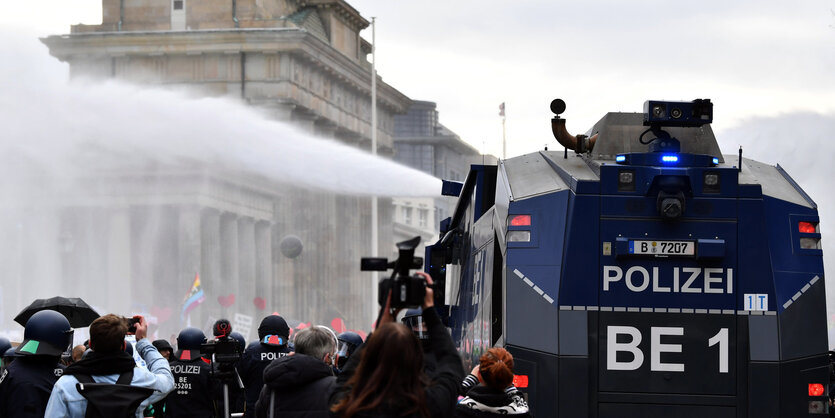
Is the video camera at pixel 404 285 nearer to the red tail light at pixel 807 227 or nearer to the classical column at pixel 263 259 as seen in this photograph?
the red tail light at pixel 807 227

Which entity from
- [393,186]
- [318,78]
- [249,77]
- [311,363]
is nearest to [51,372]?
[311,363]

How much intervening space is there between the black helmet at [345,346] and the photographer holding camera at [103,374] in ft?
16.4

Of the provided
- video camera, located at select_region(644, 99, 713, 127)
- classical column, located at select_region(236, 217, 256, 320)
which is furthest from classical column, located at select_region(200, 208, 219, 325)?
video camera, located at select_region(644, 99, 713, 127)

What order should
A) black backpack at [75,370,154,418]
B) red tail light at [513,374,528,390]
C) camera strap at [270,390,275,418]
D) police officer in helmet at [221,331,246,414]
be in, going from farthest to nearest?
1. police officer in helmet at [221,331,246,414]
2. red tail light at [513,374,528,390]
3. camera strap at [270,390,275,418]
4. black backpack at [75,370,154,418]

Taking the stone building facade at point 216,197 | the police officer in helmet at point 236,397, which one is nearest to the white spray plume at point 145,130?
the stone building facade at point 216,197

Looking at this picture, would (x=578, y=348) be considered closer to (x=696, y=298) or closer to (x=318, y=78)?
(x=696, y=298)

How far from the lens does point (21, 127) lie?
6675 cm

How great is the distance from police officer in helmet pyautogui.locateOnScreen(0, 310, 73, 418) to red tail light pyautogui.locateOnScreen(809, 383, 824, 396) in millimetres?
5631

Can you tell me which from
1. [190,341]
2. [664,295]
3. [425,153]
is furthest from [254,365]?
[425,153]

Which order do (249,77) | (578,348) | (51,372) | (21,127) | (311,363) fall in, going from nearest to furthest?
(311,363) < (51,372) < (578,348) < (21,127) < (249,77)

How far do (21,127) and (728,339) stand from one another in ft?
197

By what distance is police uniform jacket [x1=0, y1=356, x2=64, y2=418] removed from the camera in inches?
364

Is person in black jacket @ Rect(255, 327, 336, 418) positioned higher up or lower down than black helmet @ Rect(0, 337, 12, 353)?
higher up

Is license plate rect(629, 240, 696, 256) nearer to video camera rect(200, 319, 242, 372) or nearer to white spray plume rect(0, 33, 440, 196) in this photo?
video camera rect(200, 319, 242, 372)
